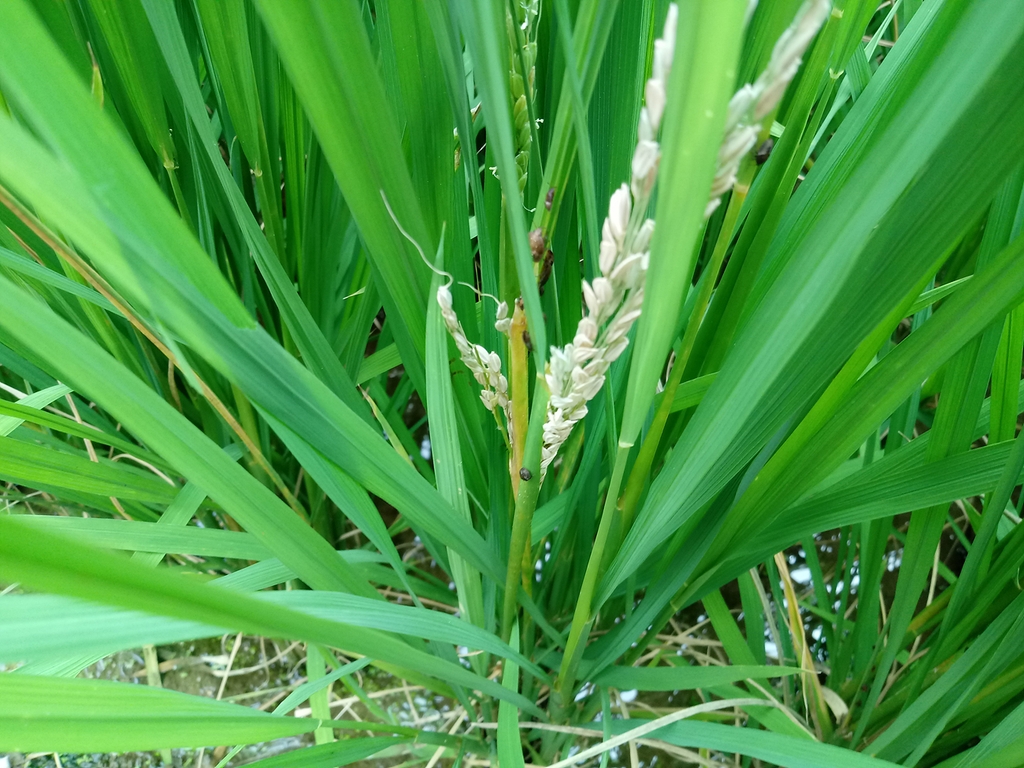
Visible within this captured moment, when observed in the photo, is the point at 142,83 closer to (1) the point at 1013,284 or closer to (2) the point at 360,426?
(2) the point at 360,426

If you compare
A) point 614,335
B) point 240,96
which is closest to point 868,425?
point 614,335

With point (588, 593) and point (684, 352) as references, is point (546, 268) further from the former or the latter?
point (588, 593)

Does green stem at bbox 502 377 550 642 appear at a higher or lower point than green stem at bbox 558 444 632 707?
higher

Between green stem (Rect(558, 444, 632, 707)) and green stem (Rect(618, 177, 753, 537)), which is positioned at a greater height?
green stem (Rect(618, 177, 753, 537))

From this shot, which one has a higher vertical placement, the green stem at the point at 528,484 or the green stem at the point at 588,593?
the green stem at the point at 528,484

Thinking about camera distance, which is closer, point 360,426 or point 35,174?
point 35,174

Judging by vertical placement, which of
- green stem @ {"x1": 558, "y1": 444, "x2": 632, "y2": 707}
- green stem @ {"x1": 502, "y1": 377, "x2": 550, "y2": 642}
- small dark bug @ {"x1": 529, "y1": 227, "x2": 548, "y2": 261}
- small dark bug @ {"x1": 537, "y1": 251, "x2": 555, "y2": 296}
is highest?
small dark bug @ {"x1": 537, "y1": 251, "x2": 555, "y2": 296}

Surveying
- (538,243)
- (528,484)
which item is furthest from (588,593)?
(538,243)
